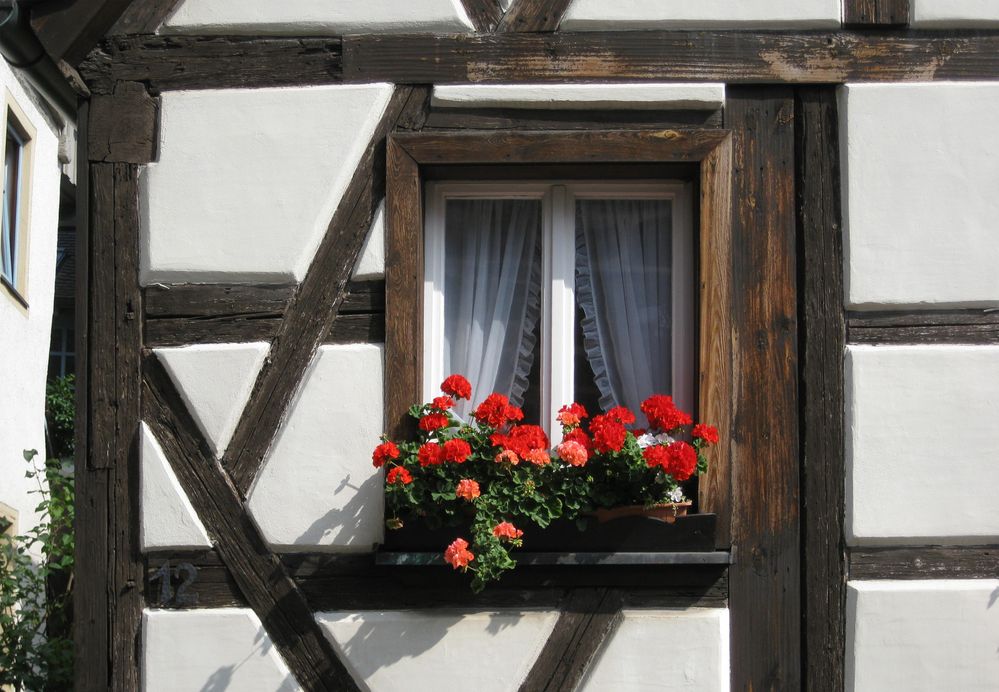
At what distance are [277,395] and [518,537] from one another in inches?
39.9

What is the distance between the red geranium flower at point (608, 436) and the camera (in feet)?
13.5

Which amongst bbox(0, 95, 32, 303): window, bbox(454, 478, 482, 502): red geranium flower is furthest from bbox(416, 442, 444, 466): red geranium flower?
bbox(0, 95, 32, 303): window

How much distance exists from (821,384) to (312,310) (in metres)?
1.82

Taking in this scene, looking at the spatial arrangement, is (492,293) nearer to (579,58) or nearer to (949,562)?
(579,58)

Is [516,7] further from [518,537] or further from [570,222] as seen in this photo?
[518,537]

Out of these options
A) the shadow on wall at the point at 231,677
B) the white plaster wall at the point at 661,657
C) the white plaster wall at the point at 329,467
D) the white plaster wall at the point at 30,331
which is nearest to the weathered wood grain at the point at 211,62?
the white plaster wall at the point at 329,467

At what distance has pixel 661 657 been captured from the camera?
425 centimetres

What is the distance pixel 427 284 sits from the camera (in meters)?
4.68

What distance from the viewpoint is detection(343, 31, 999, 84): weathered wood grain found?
450 cm

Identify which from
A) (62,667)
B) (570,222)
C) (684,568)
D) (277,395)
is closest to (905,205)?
(570,222)

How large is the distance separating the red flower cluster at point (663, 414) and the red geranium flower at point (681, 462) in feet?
0.50

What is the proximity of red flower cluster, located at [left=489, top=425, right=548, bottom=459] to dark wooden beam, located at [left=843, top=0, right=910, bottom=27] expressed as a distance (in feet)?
6.17

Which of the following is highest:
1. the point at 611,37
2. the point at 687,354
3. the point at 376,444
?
the point at 611,37

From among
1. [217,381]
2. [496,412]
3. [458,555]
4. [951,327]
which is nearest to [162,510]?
[217,381]
